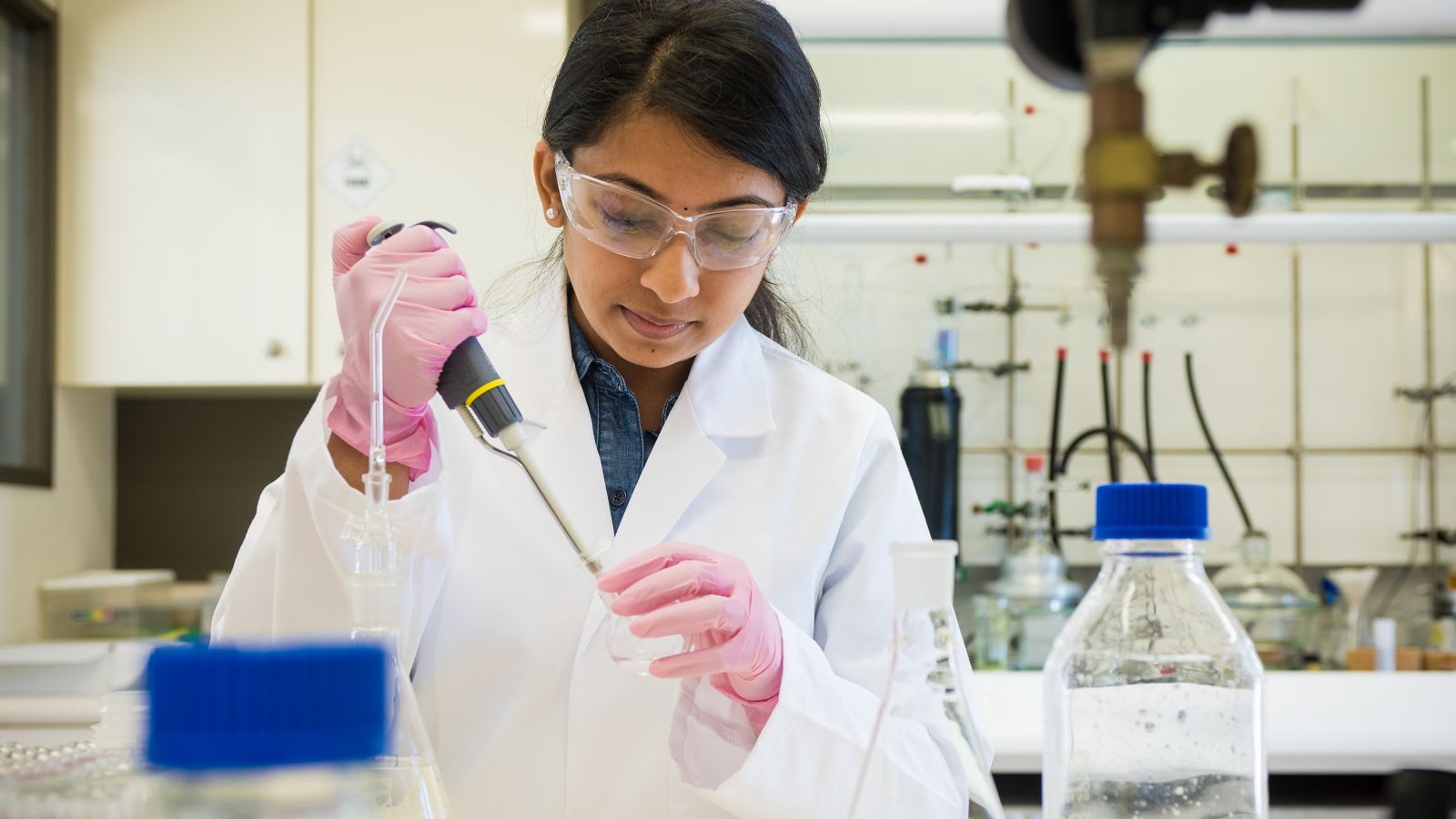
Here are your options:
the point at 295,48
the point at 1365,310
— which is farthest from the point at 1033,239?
the point at 295,48

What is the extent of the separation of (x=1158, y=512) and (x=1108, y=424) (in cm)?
261

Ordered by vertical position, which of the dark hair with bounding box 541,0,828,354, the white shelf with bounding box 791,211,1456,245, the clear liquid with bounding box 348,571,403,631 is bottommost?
the clear liquid with bounding box 348,571,403,631

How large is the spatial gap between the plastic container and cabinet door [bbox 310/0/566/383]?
71 centimetres

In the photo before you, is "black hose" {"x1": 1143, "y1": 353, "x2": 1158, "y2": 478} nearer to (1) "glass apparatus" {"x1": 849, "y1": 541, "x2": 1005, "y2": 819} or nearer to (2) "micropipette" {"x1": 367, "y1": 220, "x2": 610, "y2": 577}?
(2) "micropipette" {"x1": 367, "y1": 220, "x2": 610, "y2": 577}

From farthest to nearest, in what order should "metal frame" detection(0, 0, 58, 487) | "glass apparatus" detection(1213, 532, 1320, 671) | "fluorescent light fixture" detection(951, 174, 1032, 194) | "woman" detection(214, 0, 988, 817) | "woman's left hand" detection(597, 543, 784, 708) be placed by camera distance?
"fluorescent light fixture" detection(951, 174, 1032, 194)
"metal frame" detection(0, 0, 58, 487)
"glass apparatus" detection(1213, 532, 1320, 671)
"woman" detection(214, 0, 988, 817)
"woman's left hand" detection(597, 543, 784, 708)

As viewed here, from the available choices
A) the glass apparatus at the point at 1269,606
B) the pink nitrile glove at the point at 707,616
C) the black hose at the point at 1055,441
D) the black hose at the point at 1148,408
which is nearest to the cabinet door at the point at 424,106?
the black hose at the point at 1055,441

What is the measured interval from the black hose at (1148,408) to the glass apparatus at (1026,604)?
0.39 meters

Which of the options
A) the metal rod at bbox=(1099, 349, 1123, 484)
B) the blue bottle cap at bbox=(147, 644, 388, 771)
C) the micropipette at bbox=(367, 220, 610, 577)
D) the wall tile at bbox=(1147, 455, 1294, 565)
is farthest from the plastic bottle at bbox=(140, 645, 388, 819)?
the wall tile at bbox=(1147, 455, 1294, 565)

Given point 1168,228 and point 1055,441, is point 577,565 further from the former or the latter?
point 1055,441

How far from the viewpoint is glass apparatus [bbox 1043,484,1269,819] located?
76 centimetres

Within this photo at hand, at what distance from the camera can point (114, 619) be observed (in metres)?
3.17

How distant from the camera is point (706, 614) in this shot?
3.13 ft

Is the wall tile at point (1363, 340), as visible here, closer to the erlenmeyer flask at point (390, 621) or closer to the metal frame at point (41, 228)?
the erlenmeyer flask at point (390, 621)

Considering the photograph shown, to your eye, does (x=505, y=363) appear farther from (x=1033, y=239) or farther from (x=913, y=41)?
(x=913, y=41)
